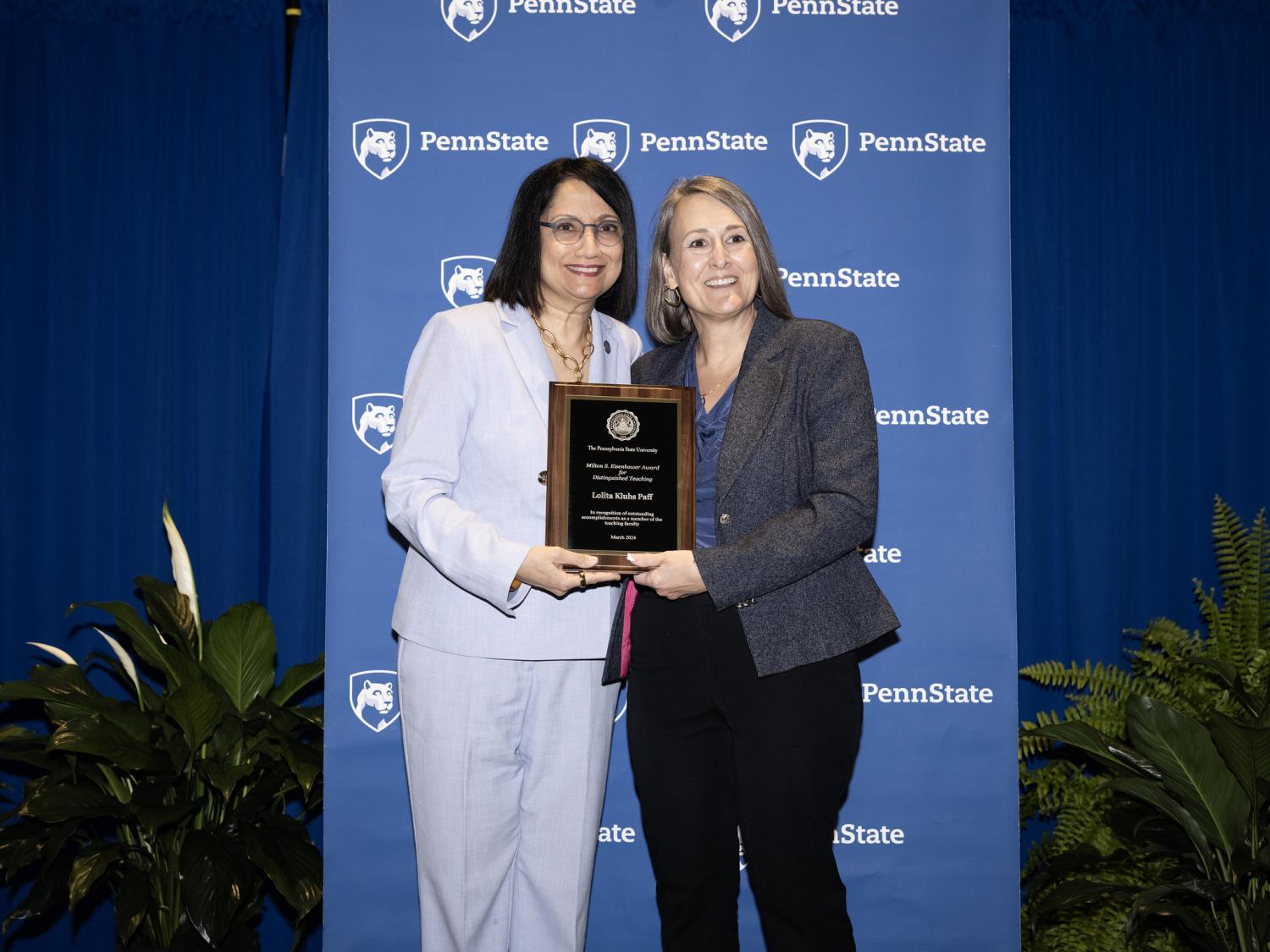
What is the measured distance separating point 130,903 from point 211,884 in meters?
0.28

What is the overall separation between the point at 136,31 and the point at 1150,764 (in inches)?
162

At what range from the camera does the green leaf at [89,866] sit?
9.16ft

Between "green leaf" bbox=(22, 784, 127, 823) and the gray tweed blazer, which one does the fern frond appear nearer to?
the gray tweed blazer

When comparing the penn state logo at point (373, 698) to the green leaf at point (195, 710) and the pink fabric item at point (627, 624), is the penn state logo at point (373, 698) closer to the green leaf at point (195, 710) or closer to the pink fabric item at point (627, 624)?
the green leaf at point (195, 710)

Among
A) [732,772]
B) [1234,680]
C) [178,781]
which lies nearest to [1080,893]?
[1234,680]

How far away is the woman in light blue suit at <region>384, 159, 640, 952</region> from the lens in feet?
7.72

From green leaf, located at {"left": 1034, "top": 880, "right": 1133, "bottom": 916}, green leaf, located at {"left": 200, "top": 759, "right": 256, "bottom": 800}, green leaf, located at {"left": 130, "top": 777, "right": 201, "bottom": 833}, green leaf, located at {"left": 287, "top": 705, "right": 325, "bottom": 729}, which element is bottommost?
green leaf, located at {"left": 1034, "top": 880, "right": 1133, "bottom": 916}

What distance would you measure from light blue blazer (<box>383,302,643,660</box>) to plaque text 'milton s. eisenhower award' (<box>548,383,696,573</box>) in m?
0.18

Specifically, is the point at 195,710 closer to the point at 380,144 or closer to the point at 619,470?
the point at 619,470

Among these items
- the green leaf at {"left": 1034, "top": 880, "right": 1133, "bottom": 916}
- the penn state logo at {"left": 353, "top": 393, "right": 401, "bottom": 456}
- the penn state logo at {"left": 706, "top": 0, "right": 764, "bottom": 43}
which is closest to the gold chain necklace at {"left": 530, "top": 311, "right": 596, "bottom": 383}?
the penn state logo at {"left": 353, "top": 393, "right": 401, "bottom": 456}

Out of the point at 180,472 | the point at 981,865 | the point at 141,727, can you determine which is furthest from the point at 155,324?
the point at 981,865

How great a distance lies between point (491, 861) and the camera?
7.88 ft

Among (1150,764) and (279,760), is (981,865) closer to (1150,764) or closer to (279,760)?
(1150,764)

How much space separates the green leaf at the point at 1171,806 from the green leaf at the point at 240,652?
248 centimetres
